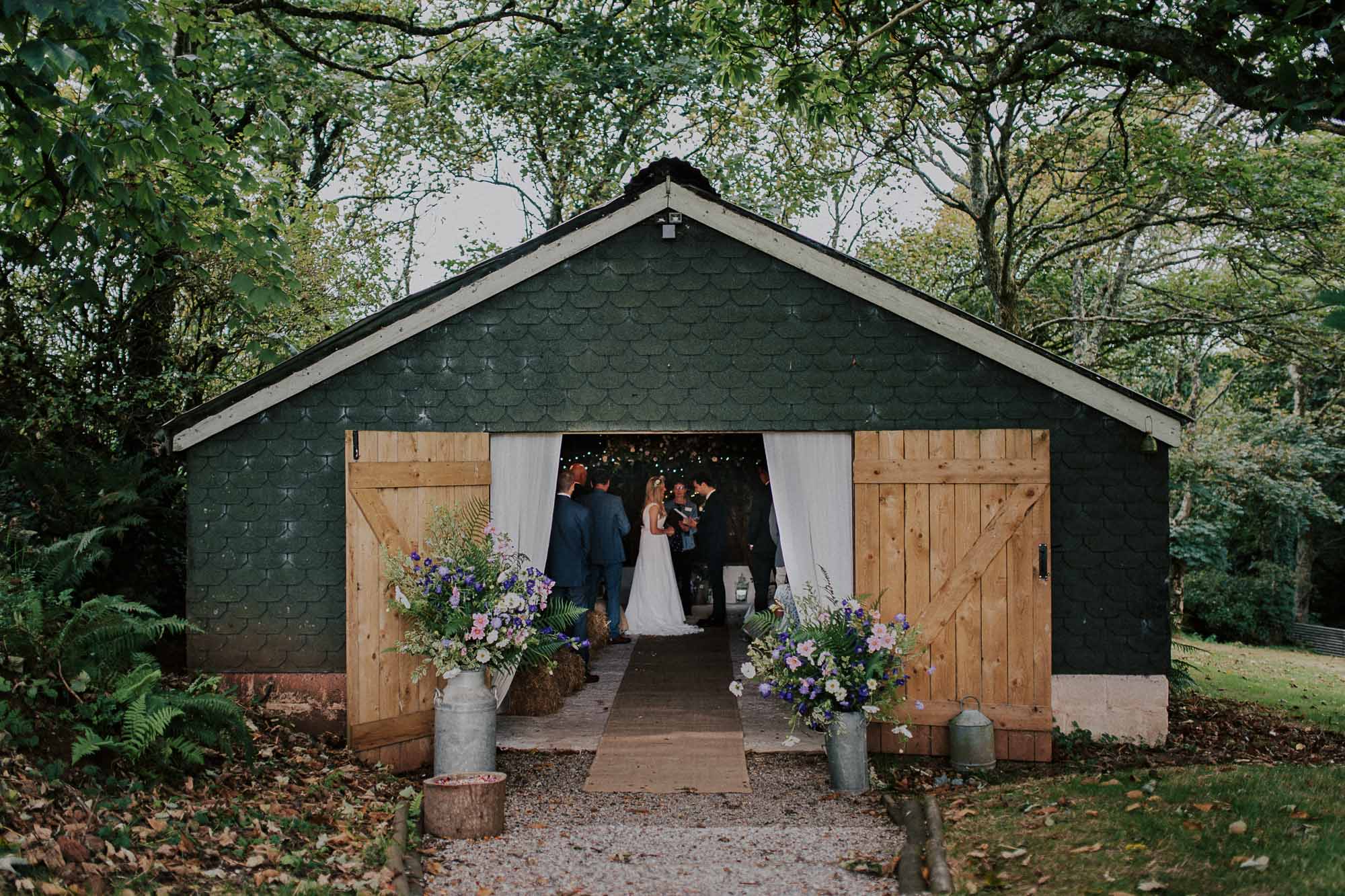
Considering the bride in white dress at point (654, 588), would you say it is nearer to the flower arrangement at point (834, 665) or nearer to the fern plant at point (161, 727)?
the flower arrangement at point (834, 665)

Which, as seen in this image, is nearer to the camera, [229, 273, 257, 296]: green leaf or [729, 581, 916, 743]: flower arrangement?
[729, 581, 916, 743]: flower arrangement

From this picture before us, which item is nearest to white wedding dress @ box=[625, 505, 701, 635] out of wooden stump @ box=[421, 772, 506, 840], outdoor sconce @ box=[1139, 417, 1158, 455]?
outdoor sconce @ box=[1139, 417, 1158, 455]

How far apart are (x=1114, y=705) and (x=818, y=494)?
110 inches

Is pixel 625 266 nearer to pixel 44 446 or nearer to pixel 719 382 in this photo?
pixel 719 382

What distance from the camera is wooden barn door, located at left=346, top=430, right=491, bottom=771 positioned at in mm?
7312

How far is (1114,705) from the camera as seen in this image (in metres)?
7.98

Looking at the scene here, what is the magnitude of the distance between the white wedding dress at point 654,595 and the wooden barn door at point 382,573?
4.97 m

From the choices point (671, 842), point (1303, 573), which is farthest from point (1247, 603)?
point (671, 842)

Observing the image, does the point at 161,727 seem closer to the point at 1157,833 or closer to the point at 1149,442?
the point at 1157,833

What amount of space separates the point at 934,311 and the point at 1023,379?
0.88 meters

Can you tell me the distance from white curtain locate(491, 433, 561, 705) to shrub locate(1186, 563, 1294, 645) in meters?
18.1

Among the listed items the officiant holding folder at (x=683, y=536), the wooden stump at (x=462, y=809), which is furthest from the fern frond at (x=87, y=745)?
the officiant holding folder at (x=683, y=536)

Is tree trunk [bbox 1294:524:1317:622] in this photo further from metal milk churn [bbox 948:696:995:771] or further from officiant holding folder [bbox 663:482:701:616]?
metal milk churn [bbox 948:696:995:771]

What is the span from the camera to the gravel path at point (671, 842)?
5301 mm
